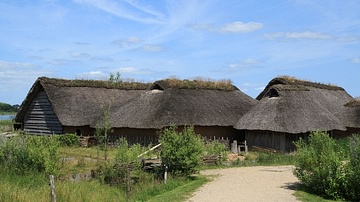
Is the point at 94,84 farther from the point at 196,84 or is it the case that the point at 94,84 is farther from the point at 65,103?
the point at 196,84

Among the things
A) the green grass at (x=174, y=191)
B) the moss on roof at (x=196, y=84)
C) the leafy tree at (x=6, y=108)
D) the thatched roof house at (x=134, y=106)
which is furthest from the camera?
the leafy tree at (x=6, y=108)

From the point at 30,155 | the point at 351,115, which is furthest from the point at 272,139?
the point at 30,155

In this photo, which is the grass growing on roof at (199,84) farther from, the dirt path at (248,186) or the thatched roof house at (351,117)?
the dirt path at (248,186)

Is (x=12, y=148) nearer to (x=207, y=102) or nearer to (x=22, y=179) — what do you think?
(x=22, y=179)

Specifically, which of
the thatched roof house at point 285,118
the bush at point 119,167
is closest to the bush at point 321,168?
the bush at point 119,167

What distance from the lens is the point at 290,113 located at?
97.2ft

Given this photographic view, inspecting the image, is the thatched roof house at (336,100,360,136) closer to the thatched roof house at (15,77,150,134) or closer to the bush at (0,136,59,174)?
the thatched roof house at (15,77,150,134)

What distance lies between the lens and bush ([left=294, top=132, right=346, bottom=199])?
15.5m

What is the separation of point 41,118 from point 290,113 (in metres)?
21.1

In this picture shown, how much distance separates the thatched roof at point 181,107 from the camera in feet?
101

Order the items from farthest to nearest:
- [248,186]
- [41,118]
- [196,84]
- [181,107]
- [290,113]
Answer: [41,118]
[196,84]
[181,107]
[290,113]
[248,186]

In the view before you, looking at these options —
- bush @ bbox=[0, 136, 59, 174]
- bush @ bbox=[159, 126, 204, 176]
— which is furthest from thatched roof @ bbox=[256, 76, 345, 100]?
bush @ bbox=[0, 136, 59, 174]

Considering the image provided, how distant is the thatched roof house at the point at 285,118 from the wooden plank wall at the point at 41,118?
15.3 m

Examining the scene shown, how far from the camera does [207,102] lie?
111 feet
